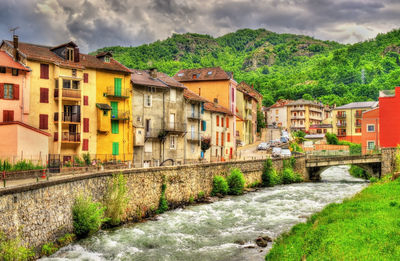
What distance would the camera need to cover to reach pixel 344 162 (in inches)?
2142

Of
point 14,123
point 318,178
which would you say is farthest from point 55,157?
point 318,178

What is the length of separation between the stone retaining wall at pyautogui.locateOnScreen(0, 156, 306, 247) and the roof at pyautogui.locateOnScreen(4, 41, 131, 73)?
42.1 ft

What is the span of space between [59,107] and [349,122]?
86055 millimetres

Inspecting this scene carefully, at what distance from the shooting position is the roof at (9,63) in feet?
105

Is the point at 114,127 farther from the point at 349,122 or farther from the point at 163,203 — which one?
the point at 349,122

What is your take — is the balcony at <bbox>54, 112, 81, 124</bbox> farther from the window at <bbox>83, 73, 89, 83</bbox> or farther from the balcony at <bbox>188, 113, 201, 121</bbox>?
the balcony at <bbox>188, 113, 201, 121</bbox>

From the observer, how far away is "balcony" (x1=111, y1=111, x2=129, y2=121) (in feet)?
130

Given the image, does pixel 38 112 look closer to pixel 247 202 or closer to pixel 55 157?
pixel 55 157

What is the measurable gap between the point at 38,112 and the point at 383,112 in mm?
45213

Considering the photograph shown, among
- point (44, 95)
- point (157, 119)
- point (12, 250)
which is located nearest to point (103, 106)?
point (44, 95)

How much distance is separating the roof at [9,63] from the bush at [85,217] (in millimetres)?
15092

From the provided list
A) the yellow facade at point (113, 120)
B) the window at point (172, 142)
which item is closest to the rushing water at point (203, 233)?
the window at point (172, 142)

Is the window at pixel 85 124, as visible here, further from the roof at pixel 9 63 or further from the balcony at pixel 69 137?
the roof at pixel 9 63

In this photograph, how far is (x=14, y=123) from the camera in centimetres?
2928
